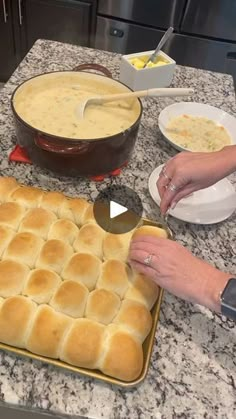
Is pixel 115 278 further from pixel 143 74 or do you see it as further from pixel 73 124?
pixel 143 74

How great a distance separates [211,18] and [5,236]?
183 centimetres

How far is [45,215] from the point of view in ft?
2.37

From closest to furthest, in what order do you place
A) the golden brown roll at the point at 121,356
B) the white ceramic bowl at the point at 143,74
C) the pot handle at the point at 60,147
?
the golden brown roll at the point at 121,356, the pot handle at the point at 60,147, the white ceramic bowl at the point at 143,74

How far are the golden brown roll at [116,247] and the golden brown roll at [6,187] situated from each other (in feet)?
0.70

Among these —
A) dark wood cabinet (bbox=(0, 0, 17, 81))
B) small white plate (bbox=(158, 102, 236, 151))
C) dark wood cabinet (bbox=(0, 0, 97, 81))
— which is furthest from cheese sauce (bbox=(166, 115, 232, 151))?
dark wood cabinet (bbox=(0, 0, 17, 81))

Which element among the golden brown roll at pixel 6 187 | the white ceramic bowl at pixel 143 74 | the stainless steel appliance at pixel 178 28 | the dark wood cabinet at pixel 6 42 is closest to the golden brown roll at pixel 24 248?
the golden brown roll at pixel 6 187

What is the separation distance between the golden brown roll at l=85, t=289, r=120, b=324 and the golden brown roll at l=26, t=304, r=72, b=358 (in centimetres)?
4

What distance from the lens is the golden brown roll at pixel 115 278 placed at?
2.09ft

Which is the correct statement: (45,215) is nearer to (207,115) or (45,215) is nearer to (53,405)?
(53,405)

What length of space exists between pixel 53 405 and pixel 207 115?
88 cm

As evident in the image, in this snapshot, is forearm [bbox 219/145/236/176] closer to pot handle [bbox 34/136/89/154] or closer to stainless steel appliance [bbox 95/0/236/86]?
pot handle [bbox 34/136/89/154]

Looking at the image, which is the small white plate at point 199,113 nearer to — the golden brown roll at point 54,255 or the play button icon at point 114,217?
the play button icon at point 114,217

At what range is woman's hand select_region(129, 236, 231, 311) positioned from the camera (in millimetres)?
616

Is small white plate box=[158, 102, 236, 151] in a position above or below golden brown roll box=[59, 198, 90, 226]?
below
